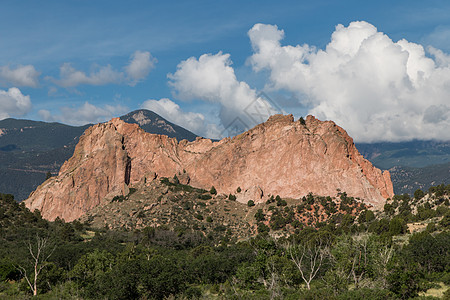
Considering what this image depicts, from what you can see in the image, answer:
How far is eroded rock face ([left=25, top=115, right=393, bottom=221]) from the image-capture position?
129 m

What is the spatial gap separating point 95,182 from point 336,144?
80.1 metres

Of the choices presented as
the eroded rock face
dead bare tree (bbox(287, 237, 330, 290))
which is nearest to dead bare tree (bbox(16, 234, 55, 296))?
dead bare tree (bbox(287, 237, 330, 290))

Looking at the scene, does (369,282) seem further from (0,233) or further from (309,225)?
(0,233)

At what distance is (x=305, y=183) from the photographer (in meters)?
129

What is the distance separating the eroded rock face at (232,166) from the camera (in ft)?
422

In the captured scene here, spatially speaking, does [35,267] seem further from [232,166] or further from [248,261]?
[232,166]

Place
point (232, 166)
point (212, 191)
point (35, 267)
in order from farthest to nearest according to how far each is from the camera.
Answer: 1. point (232, 166)
2. point (212, 191)
3. point (35, 267)

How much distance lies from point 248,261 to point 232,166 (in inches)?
2554

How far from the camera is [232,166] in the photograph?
140 metres

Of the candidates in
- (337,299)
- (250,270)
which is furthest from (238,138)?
(337,299)

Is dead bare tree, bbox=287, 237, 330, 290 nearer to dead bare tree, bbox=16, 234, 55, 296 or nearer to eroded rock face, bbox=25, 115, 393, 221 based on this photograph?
dead bare tree, bbox=16, 234, 55, 296

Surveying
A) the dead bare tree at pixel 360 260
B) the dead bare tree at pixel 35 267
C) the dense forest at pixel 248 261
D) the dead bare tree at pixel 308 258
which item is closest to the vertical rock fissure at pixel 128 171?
the dense forest at pixel 248 261

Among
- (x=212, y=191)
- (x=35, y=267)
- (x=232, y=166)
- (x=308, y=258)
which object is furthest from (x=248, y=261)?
(x=232, y=166)

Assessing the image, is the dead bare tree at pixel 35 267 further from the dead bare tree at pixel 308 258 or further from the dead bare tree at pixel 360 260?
the dead bare tree at pixel 360 260
